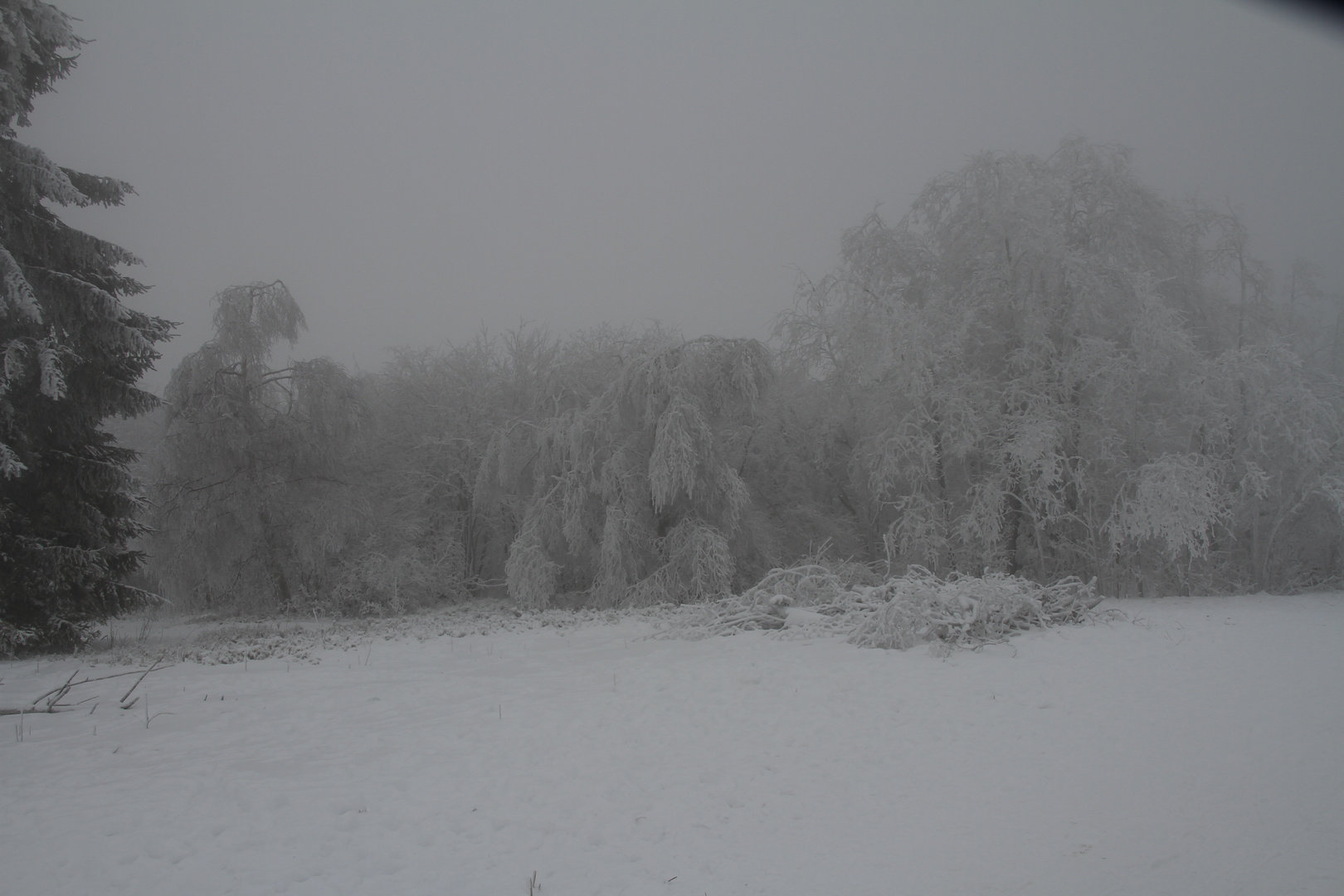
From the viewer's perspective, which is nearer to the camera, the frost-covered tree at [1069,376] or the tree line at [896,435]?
the frost-covered tree at [1069,376]

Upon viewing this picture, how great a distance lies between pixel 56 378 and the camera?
28.9 feet

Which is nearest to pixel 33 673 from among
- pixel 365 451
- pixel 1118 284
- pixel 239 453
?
pixel 239 453

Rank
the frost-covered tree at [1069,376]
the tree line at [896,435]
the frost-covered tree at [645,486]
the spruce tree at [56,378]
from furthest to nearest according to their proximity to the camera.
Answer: the frost-covered tree at [645,486] → the tree line at [896,435] → the frost-covered tree at [1069,376] → the spruce tree at [56,378]

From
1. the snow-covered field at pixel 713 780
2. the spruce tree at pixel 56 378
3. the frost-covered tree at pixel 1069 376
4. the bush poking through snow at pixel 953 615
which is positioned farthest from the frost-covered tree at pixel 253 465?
the bush poking through snow at pixel 953 615

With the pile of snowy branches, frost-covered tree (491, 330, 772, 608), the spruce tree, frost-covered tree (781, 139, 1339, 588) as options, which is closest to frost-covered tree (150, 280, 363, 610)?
frost-covered tree (491, 330, 772, 608)

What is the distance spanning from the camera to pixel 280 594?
17.6 meters

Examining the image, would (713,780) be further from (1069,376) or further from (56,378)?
(1069,376)

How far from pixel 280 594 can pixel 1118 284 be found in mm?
21216

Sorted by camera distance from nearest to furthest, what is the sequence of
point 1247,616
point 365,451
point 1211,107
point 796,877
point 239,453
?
point 796,877 → point 1247,616 → point 239,453 → point 365,451 → point 1211,107

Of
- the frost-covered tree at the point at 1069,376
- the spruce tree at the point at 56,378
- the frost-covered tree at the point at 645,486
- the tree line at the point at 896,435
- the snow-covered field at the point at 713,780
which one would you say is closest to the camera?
the snow-covered field at the point at 713,780

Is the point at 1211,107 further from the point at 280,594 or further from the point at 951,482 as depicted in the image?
the point at 280,594

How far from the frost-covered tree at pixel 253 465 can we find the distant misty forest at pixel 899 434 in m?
0.07

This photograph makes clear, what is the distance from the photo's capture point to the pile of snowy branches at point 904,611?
28.6 ft

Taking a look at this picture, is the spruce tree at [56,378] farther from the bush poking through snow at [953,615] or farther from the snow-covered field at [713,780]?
the bush poking through snow at [953,615]
